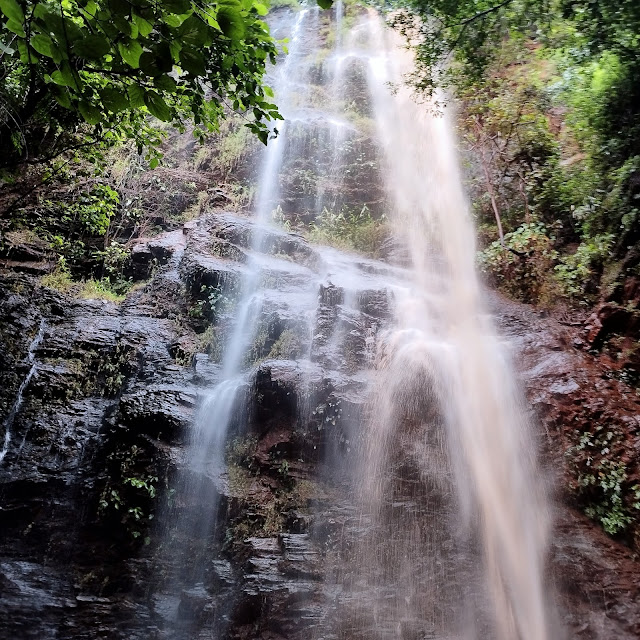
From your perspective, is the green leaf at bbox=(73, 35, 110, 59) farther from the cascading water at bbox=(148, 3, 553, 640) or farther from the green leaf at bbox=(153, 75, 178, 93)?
the cascading water at bbox=(148, 3, 553, 640)

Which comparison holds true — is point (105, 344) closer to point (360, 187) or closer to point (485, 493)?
point (485, 493)

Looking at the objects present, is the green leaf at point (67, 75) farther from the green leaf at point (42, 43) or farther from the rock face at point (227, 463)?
the rock face at point (227, 463)

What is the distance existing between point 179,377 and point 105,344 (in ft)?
4.59

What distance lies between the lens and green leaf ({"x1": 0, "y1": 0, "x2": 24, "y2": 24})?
158 centimetres

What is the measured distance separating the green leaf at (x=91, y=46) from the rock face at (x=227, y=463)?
5465mm

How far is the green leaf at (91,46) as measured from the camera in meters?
1.87

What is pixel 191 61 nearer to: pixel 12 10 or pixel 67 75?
pixel 67 75

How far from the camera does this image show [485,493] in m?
6.04

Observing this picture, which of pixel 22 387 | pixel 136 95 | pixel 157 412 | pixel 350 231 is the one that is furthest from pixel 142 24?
pixel 350 231

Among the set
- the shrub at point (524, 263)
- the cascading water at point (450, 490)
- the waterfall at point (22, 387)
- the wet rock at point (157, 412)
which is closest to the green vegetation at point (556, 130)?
the shrub at point (524, 263)

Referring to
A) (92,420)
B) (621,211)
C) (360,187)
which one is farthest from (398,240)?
(92,420)

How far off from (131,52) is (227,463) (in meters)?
5.69

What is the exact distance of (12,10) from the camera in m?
1.61

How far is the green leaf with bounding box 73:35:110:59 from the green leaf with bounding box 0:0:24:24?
0.23 metres
